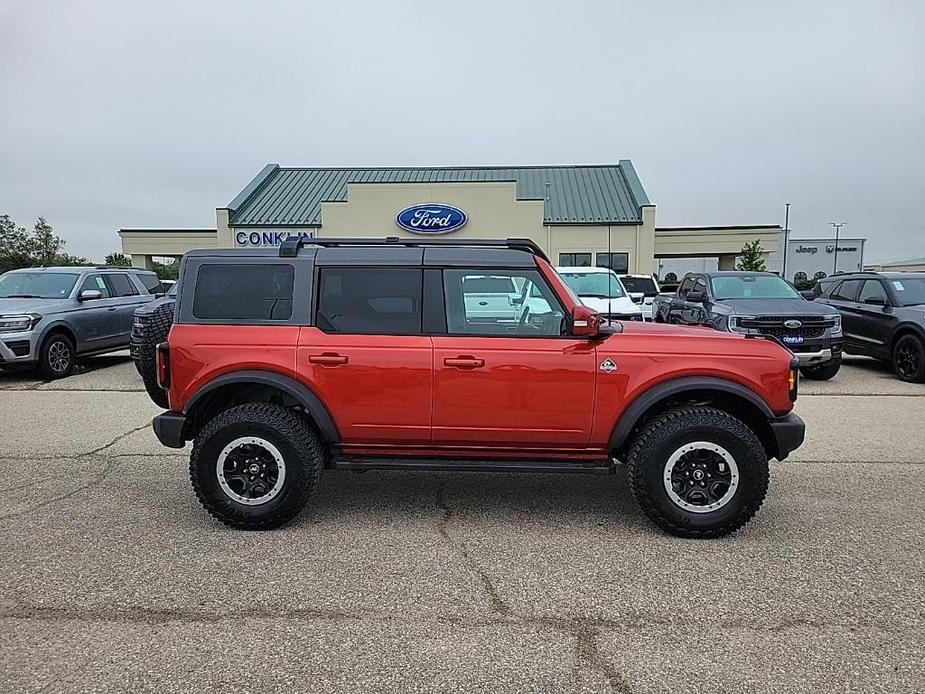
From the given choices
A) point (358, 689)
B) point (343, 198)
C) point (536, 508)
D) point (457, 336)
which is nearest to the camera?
point (358, 689)

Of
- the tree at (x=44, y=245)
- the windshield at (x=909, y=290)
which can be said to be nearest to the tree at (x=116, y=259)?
the tree at (x=44, y=245)

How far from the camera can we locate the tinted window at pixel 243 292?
15.0ft

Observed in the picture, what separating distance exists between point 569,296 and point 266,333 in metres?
2.03

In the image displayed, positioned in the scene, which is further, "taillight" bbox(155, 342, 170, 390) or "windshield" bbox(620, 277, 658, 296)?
"windshield" bbox(620, 277, 658, 296)

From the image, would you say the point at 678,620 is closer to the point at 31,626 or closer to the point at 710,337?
the point at 710,337

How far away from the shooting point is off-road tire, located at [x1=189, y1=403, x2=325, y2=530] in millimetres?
4406

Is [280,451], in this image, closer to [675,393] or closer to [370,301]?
[370,301]

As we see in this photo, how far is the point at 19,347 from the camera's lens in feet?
34.6

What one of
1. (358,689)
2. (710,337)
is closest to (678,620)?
(358,689)

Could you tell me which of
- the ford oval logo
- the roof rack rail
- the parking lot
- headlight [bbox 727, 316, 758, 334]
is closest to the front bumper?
the parking lot

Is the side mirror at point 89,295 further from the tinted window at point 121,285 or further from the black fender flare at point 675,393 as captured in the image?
the black fender flare at point 675,393

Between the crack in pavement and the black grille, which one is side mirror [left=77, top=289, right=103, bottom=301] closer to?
the black grille

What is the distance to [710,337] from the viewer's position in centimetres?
447

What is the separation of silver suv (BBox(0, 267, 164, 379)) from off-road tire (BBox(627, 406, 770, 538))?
33.3 ft
